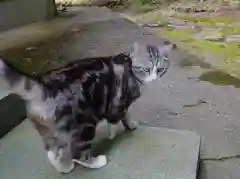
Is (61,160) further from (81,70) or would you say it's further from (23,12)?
(23,12)

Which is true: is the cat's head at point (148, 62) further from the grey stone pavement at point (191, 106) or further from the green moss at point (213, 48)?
the green moss at point (213, 48)

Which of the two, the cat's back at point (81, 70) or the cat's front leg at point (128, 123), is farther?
the cat's front leg at point (128, 123)

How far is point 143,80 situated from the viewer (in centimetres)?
113

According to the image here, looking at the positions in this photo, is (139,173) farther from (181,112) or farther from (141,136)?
(181,112)

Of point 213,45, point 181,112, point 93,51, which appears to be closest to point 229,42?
point 213,45

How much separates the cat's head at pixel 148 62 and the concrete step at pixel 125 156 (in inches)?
9.9

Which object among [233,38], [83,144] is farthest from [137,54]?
[233,38]

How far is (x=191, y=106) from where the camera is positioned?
6.36ft

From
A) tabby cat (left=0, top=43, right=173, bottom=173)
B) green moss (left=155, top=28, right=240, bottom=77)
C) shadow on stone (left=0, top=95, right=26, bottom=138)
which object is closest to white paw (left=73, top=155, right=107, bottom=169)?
tabby cat (left=0, top=43, right=173, bottom=173)

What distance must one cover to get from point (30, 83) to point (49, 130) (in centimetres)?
13

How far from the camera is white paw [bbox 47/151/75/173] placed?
1.04 meters

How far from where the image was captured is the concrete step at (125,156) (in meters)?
1.14

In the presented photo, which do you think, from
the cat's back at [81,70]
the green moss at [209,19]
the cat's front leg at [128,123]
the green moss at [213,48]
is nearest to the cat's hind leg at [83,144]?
the cat's back at [81,70]

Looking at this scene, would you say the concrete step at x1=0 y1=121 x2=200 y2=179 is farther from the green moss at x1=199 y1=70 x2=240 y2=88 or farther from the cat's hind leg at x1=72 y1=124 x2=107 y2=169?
the green moss at x1=199 y1=70 x2=240 y2=88
